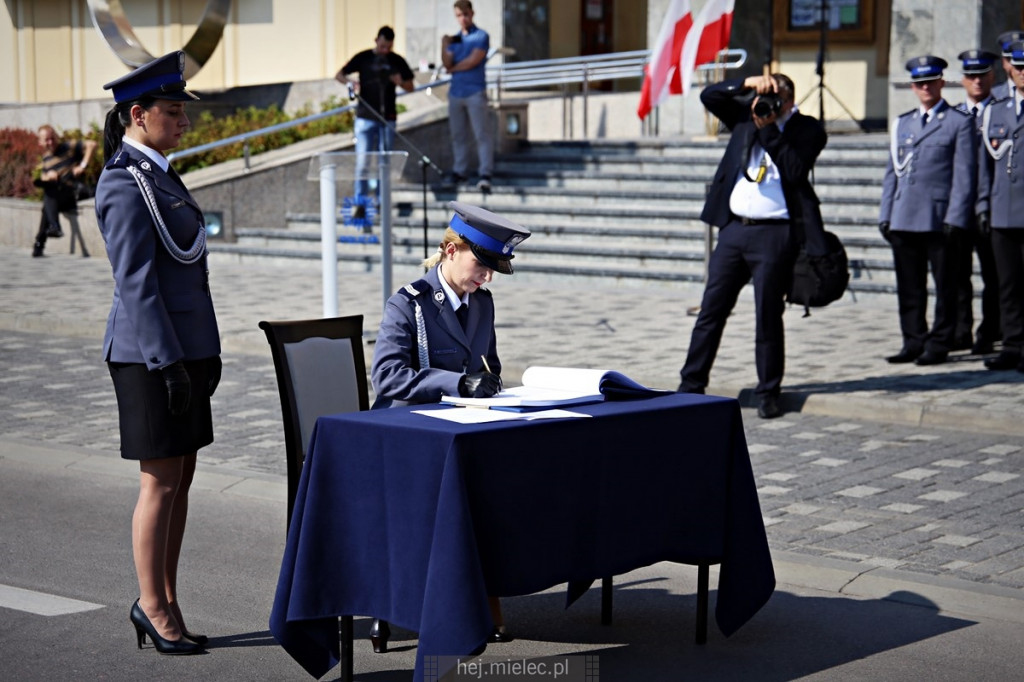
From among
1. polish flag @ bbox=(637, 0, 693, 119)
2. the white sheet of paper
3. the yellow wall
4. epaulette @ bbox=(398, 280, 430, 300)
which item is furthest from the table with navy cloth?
the yellow wall

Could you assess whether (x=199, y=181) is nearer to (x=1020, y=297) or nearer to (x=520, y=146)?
(x=520, y=146)

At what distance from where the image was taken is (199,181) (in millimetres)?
21125

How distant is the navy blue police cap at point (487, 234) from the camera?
538 cm

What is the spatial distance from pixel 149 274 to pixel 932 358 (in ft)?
25.0

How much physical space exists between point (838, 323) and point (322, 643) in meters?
9.61

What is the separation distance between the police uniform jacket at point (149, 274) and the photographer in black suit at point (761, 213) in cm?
491

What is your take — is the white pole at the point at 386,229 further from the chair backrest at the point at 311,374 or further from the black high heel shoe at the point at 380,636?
the black high heel shoe at the point at 380,636

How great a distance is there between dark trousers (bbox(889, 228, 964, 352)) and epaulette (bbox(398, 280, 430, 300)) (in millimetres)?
6931

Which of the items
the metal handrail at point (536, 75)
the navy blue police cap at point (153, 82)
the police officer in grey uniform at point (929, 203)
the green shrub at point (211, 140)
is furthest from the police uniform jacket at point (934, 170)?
the green shrub at point (211, 140)

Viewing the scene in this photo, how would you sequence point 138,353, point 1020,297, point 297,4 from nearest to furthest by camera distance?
1. point 138,353
2. point 1020,297
3. point 297,4

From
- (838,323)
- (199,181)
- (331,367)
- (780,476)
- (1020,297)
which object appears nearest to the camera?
(331,367)

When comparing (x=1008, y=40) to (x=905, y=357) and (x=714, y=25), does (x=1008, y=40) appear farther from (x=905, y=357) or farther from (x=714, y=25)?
(x=714, y=25)

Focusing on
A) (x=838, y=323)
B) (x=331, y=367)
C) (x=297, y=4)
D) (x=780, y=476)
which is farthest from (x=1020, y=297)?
(x=297, y=4)

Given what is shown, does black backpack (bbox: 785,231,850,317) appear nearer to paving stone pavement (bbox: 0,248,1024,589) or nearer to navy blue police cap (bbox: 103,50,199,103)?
paving stone pavement (bbox: 0,248,1024,589)
